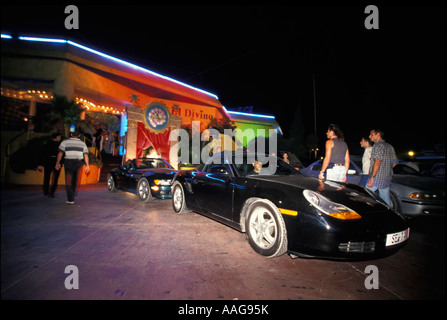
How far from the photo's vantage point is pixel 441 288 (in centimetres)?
207

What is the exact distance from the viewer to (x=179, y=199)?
4.86 meters

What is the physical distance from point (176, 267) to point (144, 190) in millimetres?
4089

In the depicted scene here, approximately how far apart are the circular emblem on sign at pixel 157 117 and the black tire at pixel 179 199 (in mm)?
10181

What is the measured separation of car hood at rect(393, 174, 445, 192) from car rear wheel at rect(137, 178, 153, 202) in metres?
5.86

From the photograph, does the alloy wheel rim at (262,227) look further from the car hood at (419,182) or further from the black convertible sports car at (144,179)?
the car hood at (419,182)

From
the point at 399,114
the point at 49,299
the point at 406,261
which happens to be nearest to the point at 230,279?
the point at 49,299

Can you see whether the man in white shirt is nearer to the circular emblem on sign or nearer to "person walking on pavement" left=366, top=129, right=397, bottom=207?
"person walking on pavement" left=366, top=129, right=397, bottom=207

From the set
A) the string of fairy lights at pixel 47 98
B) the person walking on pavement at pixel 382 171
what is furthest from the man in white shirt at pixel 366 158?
the string of fairy lights at pixel 47 98

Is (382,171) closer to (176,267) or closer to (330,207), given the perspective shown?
(330,207)

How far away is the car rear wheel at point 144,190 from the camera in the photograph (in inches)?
235

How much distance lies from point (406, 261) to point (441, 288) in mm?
659

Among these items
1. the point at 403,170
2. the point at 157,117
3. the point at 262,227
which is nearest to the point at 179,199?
the point at 262,227
